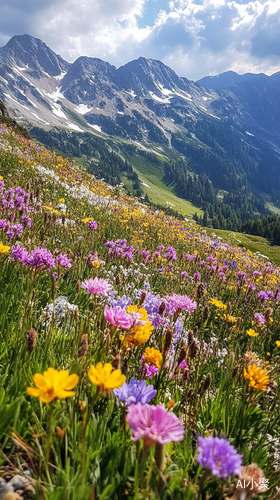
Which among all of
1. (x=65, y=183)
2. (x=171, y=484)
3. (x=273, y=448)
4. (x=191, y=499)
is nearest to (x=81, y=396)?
(x=171, y=484)

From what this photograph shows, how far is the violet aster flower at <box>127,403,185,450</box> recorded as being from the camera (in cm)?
110

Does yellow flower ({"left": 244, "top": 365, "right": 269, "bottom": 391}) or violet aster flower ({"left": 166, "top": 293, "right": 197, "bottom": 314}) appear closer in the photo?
yellow flower ({"left": 244, "top": 365, "right": 269, "bottom": 391})

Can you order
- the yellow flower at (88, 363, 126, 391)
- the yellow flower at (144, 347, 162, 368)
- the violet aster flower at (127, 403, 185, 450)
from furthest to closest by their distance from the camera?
the yellow flower at (144, 347, 162, 368)
the yellow flower at (88, 363, 126, 391)
the violet aster flower at (127, 403, 185, 450)

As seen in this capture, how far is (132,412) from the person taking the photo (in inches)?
45.3

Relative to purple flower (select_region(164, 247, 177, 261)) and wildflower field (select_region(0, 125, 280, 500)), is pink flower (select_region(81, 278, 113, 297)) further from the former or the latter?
purple flower (select_region(164, 247, 177, 261))

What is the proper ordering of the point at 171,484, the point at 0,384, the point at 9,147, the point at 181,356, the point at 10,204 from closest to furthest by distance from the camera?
the point at 171,484
the point at 0,384
the point at 181,356
the point at 10,204
the point at 9,147

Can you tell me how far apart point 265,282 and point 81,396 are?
994 centimetres

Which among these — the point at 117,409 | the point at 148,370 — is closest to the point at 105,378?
the point at 117,409

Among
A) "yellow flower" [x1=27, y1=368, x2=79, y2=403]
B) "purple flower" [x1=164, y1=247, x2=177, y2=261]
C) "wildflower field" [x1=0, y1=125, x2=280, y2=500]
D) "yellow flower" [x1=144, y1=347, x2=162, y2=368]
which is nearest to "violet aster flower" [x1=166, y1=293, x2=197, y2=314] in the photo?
"wildflower field" [x1=0, y1=125, x2=280, y2=500]

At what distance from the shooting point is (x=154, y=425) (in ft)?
3.69

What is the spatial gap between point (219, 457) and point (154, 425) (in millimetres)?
356

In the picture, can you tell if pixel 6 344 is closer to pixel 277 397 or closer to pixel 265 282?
pixel 277 397

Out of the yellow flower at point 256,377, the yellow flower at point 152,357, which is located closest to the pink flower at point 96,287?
the yellow flower at point 152,357

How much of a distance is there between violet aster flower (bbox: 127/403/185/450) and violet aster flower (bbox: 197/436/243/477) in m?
0.18
